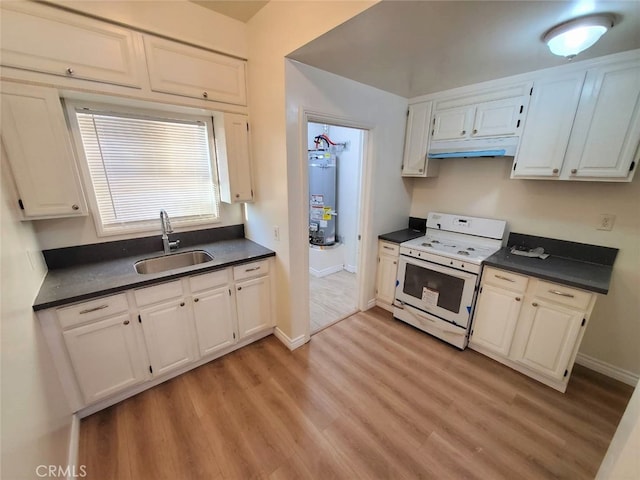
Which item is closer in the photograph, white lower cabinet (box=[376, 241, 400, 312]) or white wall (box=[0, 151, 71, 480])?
white wall (box=[0, 151, 71, 480])

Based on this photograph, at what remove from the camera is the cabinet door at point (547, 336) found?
1.76 m

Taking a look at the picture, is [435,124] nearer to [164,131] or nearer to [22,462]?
[164,131]

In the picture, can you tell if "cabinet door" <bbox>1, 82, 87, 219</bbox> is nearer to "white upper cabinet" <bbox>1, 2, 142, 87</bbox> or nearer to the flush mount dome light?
"white upper cabinet" <bbox>1, 2, 142, 87</bbox>

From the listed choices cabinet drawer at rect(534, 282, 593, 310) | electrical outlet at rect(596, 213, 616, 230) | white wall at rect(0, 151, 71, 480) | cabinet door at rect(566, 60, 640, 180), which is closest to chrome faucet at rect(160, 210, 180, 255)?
white wall at rect(0, 151, 71, 480)

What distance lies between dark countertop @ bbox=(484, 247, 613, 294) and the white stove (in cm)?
16

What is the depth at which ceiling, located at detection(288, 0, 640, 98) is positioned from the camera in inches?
47.6

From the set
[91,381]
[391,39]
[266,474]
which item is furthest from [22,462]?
[391,39]

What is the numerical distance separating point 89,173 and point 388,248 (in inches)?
109

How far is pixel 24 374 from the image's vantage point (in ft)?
3.49

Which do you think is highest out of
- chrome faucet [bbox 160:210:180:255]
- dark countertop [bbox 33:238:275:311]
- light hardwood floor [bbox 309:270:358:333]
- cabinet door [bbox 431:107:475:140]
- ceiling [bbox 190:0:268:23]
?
ceiling [bbox 190:0:268:23]

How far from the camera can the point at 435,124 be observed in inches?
100

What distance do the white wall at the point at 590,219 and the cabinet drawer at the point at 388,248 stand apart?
2.97ft

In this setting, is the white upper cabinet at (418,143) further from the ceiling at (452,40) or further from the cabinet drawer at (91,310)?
the cabinet drawer at (91,310)

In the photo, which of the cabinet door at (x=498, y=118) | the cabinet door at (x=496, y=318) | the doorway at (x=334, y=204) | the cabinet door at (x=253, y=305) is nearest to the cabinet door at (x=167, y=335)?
the cabinet door at (x=253, y=305)
